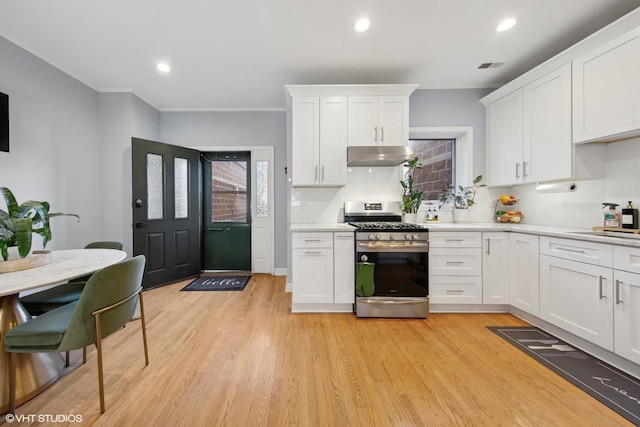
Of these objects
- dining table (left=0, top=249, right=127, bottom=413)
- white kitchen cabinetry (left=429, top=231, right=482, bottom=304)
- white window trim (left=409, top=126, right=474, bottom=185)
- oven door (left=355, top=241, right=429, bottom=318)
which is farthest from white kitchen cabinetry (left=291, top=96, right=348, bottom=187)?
dining table (left=0, top=249, right=127, bottom=413)

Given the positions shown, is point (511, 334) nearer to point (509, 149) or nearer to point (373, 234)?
point (373, 234)

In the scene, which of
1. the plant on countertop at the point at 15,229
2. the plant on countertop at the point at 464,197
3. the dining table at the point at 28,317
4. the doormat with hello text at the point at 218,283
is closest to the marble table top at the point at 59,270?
the dining table at the point at 28,317

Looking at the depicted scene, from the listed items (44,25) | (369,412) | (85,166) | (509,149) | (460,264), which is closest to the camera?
(369,412)

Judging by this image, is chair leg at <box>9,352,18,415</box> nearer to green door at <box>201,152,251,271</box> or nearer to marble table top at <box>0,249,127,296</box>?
marble table top at <box>0,249,127,296</box>

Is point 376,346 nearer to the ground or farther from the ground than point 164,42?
nearer to the ground

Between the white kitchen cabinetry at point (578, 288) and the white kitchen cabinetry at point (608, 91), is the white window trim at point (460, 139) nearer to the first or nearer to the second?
the white kitchen cabinetry at point (608, 91)

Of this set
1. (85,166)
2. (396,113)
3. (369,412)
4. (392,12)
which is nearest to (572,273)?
(369,412)

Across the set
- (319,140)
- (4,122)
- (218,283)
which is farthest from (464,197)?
(4,122)

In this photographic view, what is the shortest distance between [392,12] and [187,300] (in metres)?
3.63

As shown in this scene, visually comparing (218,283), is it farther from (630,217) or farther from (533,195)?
(630,217)

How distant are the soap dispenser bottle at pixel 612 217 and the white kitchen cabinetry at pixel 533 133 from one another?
40 cm

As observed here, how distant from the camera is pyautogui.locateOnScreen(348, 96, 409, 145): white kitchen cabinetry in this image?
120 inches

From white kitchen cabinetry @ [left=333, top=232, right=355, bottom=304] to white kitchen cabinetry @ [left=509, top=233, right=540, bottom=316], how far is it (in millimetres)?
1622

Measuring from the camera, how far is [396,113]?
305 cm
